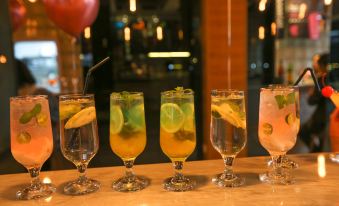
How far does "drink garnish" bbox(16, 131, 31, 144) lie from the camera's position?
1.00m

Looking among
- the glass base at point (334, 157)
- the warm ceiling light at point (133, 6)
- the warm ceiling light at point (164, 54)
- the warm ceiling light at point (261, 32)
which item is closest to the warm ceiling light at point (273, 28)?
the warm ceiling light at point (261, 32)

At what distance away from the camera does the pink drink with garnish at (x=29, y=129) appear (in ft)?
3.28

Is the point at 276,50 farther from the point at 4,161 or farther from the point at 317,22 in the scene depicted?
the point at 4,161

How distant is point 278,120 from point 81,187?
651 mm

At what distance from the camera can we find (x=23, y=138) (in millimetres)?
1003

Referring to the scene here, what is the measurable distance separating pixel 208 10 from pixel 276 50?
150cm

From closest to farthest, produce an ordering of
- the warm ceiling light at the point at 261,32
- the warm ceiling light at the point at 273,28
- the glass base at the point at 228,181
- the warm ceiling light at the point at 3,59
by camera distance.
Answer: the glass base at the point at 228,181
the warm ceiling light at the point at 3,59
the warm ceiling light at the point at 261,32
the warm ceiling light at the point at 273,28

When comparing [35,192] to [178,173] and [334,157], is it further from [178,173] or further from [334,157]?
[334,157]

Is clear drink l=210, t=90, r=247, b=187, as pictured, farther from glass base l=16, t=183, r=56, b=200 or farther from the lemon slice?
glass base l=16, t=183, r=56, b=200

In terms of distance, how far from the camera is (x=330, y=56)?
3875 millimetres

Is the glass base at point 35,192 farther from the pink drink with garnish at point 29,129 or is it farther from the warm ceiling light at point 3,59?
the warm ceiling light at point 3,59

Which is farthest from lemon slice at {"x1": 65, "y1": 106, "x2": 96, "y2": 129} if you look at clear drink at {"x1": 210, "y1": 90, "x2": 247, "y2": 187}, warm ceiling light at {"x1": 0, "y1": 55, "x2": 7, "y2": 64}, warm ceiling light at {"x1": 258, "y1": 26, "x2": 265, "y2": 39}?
warm ceiling light at {"x1": 258, "y1": 26, "x2": 265, "y2": 39}

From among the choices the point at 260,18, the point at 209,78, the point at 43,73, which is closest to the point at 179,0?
the point at 260,18

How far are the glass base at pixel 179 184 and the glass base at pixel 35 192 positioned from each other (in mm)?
353
